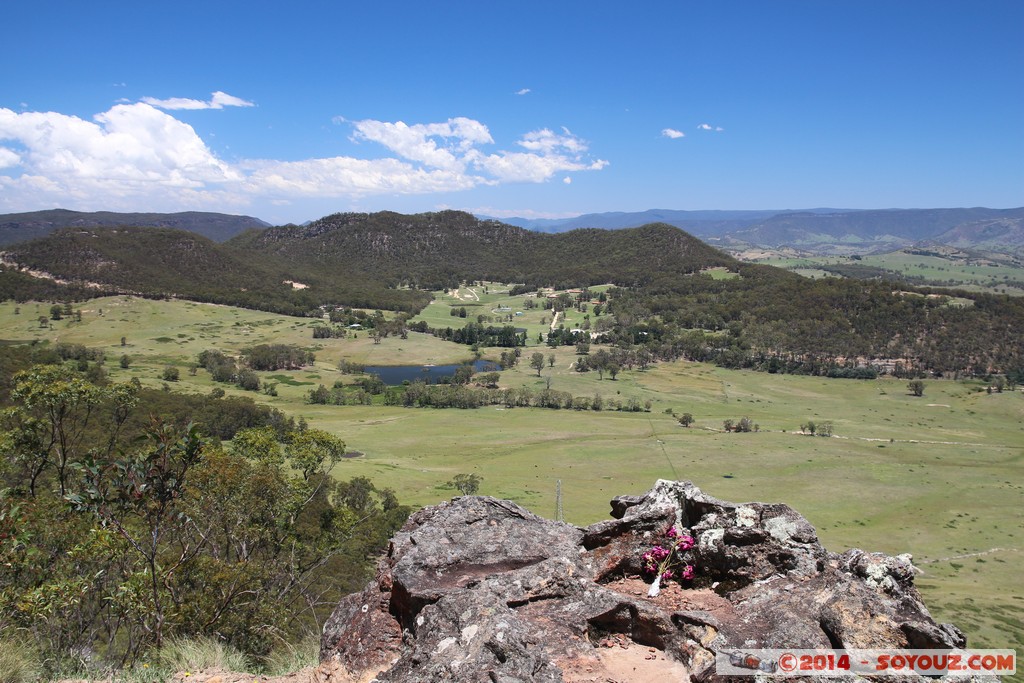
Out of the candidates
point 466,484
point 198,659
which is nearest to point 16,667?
point 198,659

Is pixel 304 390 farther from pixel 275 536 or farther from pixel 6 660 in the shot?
pixel 6 660

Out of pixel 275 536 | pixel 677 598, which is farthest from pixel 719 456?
pixel 677 598

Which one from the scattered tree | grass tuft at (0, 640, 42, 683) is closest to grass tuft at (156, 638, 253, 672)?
grass tuft at (0, 640, 42, 683)

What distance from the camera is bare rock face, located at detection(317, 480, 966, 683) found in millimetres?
9844

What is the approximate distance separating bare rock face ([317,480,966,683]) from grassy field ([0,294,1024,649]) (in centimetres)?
4144

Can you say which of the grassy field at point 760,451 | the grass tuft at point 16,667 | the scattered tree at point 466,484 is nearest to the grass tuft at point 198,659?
the grass tuft at point 16,667

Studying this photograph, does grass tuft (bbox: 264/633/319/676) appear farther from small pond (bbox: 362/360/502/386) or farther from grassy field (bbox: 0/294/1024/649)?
small pond (bbox: 362/360/502/386)

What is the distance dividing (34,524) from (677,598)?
19.1 meters

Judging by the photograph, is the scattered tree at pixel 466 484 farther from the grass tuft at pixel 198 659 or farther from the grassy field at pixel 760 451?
the grass tuft at pixel 198 659

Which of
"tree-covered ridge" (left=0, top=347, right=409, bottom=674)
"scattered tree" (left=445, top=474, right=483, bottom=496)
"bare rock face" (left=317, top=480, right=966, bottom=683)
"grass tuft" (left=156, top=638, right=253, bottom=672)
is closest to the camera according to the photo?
"bare rock face" (left=317, top=480, right=966, bottom=683)

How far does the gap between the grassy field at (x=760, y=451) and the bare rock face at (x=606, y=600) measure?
4144 cm

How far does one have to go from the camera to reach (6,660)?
10.8m

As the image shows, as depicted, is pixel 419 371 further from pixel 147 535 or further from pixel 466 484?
pixel 147 535

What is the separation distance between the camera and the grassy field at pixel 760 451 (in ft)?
226
